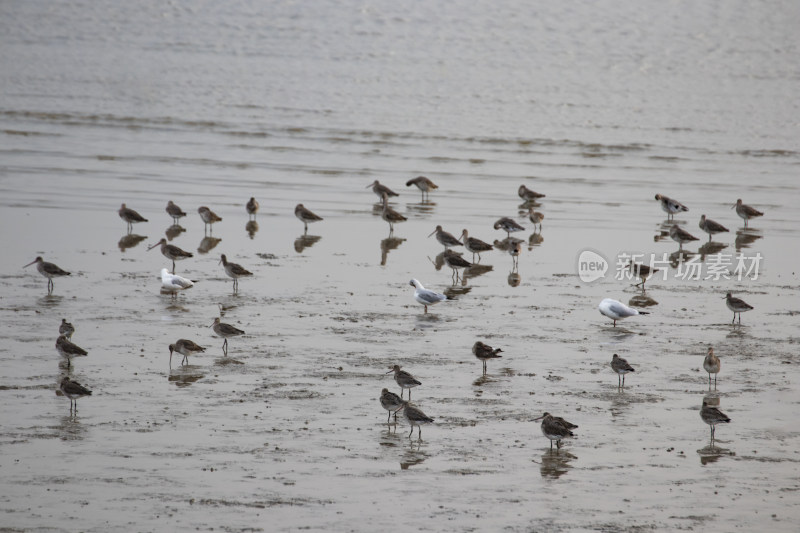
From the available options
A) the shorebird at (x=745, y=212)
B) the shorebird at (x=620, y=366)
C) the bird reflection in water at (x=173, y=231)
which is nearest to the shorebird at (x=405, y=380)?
the shorebird at (x=620, y=366)

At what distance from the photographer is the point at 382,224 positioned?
23906 mm

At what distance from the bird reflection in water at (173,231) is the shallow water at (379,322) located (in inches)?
19.0

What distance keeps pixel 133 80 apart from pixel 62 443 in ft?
135

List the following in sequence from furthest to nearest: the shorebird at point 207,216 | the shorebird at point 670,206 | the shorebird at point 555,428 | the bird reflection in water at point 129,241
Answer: the shorebird at point 670,206, the shorebird at point 207,216, the bird reflection in water at point 129,241, the shorebird at point 555,428

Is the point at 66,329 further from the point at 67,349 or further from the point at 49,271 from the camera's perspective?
the point at 49,271

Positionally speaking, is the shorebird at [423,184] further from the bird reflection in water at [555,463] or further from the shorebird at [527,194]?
the bird reflection in water at [555,463]

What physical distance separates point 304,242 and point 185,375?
8.56 m

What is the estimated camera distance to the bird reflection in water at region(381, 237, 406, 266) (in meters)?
20.9

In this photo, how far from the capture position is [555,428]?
11.1m

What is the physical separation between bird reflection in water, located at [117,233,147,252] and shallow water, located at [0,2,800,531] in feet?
0.34

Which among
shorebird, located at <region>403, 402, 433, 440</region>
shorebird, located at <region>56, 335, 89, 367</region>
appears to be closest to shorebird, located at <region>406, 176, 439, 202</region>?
shorebird, located at <region>56, 335, 89, 367</region>

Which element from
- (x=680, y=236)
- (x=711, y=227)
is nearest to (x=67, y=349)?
(x=680, y=236)

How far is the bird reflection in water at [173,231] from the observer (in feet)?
72.2

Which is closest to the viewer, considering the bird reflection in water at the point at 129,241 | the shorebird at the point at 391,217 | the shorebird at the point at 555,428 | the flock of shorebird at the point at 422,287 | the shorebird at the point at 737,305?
the shorebird at the point at 555,428
